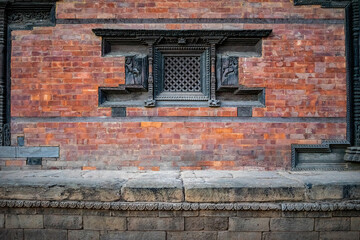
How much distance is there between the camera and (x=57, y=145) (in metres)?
3.80

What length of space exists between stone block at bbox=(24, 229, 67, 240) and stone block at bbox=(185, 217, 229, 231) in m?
1.55

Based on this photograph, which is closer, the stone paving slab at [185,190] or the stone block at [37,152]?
the stone paving slab at [185,190]

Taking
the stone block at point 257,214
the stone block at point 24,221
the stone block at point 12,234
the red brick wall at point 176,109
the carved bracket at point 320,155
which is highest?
the red brick wall at point 176,109

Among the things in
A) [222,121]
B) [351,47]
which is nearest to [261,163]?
[222,121]

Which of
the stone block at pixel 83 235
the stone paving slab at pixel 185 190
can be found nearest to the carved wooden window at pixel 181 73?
the stone paving slab at pixel 185 190

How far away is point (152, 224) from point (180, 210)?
388 millimetres

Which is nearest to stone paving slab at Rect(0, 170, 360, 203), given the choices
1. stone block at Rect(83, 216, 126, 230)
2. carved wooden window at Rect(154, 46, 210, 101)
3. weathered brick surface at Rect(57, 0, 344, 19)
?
stone block at Rect(83, 216, 126, 230)

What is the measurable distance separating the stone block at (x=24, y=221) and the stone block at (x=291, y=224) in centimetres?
286

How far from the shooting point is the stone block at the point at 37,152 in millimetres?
3801

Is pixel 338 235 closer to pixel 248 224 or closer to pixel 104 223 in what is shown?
pixel 248 224

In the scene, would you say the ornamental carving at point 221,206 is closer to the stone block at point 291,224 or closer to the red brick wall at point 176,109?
the stone block at point 291,224

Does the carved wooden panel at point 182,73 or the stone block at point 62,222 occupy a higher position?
the carved wooden panel at point 182,73

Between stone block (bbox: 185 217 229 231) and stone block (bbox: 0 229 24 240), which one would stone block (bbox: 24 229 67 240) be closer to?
stone block (bbox: 0 229 24 240)

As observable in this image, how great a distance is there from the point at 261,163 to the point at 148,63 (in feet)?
8.40
